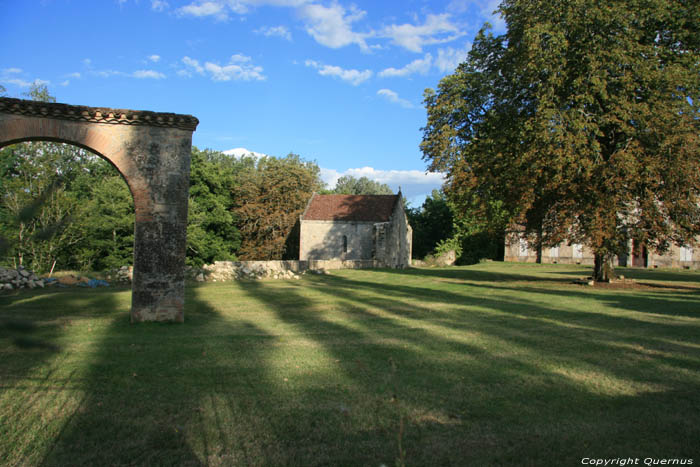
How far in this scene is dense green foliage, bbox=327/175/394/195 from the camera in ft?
269

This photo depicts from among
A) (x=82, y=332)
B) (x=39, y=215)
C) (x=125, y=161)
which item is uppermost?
(x=125, y=161)

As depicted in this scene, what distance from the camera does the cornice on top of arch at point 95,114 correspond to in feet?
29.2

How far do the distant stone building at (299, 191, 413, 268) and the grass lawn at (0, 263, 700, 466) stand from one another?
101 ft

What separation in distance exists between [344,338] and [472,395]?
3677 millimetres

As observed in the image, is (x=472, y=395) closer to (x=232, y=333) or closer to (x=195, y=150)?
(x=232, y=333)

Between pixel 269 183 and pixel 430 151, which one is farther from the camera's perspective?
pixel 269 183

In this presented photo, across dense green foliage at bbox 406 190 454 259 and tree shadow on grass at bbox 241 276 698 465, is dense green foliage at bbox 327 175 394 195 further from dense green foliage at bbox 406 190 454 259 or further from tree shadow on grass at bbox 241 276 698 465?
tree shadow on grass at bbox 241 276 698 465

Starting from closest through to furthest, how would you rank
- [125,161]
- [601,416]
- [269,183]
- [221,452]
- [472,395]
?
[221,452] → [601,416] → [472,395] → [125,161] → [269,183]

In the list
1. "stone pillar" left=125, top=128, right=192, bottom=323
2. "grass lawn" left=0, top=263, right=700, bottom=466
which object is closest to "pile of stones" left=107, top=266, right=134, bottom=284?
"grass lawn" left=0, top=263, right=700, bottom=466

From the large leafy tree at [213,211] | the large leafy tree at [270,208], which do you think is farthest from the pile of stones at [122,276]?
the large leafy tree at [270,208]

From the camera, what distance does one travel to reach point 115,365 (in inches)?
251

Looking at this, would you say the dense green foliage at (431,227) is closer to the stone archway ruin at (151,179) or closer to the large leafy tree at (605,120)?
the large leafy tree at (605,120)

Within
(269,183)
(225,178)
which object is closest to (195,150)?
(225,178)

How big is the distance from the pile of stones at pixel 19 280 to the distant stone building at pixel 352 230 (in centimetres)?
2619
